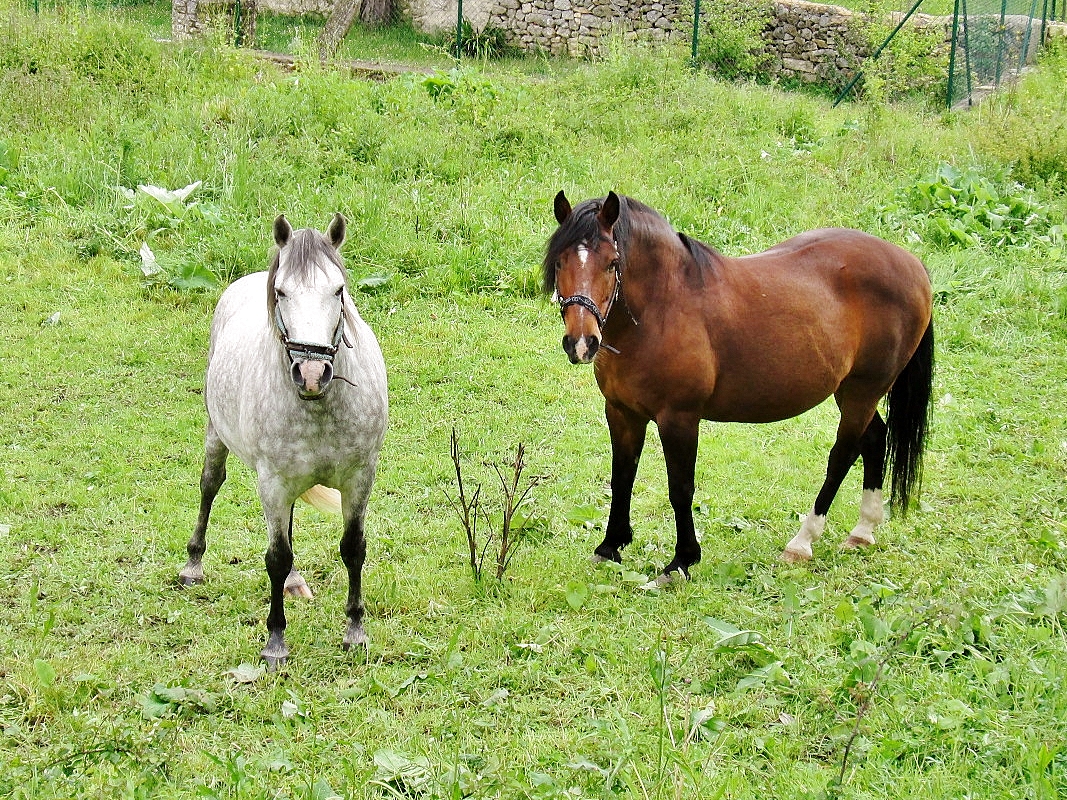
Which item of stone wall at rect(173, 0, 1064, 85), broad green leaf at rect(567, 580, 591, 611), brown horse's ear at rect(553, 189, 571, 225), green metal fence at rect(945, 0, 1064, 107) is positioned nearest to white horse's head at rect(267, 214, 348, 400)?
brown horse's ear at rect(553, 189, 571, 225)

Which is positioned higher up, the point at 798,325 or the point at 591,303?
the point at 591,303

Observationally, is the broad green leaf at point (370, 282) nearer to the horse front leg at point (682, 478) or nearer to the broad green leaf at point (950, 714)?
the horse front leg at point (682, 478)

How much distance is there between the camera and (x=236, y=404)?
4.50 meters

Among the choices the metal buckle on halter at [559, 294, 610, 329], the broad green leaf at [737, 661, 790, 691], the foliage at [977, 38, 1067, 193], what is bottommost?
the broad green leaf at [737, 661, 790, 691]

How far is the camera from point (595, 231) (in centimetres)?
447

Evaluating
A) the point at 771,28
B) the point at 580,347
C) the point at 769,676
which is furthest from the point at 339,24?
the point at 769,676

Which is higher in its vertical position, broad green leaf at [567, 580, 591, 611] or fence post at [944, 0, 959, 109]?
fence post at [944, 0, 959, 109]

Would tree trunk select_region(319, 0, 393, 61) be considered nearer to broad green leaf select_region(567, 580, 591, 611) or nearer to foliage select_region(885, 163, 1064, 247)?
foliage select_region(885, 163, 1064, 247)

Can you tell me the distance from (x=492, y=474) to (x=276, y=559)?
222 cm

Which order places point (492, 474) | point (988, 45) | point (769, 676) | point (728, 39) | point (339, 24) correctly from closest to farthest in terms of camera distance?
point (769, 676), point (492, 474), point (728, 39), point (339, 24), point (988, 45)

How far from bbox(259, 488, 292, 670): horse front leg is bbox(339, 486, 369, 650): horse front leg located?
25cm

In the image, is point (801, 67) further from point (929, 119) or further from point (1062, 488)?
point (1062, 488)

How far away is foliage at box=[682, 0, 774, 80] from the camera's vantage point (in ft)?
45.8

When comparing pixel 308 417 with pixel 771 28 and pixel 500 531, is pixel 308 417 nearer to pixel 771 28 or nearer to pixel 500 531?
pixel 500 531
